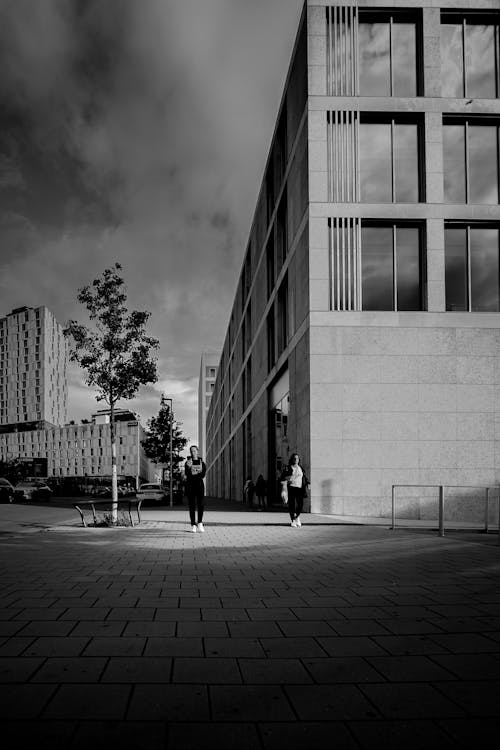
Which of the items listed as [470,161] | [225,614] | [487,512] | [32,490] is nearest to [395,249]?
[470,161]

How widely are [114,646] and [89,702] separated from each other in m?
1.10

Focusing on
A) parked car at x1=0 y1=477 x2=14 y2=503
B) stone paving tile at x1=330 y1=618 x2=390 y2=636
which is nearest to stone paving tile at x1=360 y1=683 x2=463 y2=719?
stone paving tile at x1=330 y1=618 x2=390 y2=636

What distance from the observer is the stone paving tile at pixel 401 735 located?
275cm

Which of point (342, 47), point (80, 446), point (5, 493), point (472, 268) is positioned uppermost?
point (342, 47)

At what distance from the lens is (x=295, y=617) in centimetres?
528

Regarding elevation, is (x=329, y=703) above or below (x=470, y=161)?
below

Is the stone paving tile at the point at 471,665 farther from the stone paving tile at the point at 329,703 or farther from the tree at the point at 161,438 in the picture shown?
the tree at the point at 161,438

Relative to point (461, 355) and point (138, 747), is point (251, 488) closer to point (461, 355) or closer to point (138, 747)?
point (461, 355)

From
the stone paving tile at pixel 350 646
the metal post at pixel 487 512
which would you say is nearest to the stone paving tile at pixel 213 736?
the stone paving tile at pixel 350 646

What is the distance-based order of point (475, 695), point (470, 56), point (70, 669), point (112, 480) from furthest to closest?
point (470, 56) → point (112, 480) → point (70, 669) → point (475, 695)

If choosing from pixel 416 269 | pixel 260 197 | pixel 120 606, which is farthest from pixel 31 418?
pixel 120 606

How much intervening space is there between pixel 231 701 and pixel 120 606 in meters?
2.60

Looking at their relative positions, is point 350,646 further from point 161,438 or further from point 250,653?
point 161,438

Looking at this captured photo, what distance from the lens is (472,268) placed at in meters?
21.0
